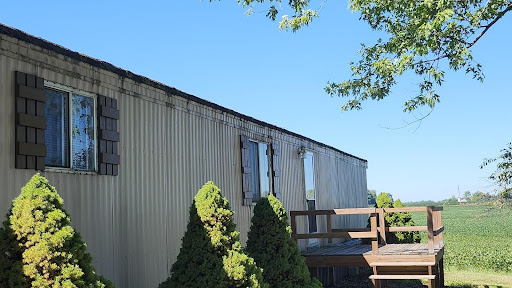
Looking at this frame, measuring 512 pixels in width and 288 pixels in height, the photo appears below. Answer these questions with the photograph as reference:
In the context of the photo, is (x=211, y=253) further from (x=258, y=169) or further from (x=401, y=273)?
(x=401, y=273)

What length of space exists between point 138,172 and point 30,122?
1.94 m

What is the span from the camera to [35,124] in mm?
5480

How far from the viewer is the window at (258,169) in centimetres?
1017

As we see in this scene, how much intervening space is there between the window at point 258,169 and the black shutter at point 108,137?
368cm

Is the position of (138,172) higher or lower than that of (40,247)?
higher

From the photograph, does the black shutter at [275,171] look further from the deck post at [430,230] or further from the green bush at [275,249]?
the deck post at [430,230]

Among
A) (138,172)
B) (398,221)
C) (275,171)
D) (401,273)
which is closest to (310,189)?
(275,171)

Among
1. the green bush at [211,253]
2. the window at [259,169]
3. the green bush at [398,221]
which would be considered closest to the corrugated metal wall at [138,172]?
the window at [259,169]

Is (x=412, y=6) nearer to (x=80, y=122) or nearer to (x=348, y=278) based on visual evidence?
(x=80, y=122)

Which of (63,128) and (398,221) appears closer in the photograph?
(63,128)

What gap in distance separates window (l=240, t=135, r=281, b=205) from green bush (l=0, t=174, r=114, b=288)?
5.45 metres

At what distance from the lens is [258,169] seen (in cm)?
1091

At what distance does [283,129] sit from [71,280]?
26.5 ft

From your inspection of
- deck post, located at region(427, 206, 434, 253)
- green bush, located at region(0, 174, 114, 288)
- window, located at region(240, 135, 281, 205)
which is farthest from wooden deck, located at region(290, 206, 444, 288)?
green bush, located at region(0, 174, 114, 288)
